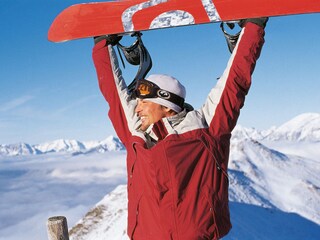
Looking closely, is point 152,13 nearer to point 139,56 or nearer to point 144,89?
point 139,56

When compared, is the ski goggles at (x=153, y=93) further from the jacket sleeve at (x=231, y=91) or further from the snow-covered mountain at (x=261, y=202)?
the snow-covered mountain at (x=261, y=202)

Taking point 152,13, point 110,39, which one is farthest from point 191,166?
point 152,13

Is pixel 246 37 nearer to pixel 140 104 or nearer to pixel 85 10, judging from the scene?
pixel 140 104

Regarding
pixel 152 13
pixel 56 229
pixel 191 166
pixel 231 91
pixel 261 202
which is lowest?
pixel 261 202

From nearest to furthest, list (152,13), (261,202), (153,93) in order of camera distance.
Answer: (153,93) → (152,13) → (261,202)

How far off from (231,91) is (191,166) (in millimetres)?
637

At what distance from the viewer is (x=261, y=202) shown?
3112 cm

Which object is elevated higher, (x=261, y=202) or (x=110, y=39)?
(x=110, y=39)

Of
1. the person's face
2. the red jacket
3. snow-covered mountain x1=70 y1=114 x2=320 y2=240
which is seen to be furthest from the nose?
snow-covered mountain x1=70 y1=114 x2=320 y2=240

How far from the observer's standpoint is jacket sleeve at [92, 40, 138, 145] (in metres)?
3.23

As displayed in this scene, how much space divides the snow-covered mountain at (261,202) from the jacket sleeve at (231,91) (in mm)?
15451

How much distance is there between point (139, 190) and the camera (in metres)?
2.91

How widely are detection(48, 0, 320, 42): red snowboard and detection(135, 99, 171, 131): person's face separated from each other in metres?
1.21

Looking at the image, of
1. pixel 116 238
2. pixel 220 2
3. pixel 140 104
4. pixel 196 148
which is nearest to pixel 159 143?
pixel 196 148
